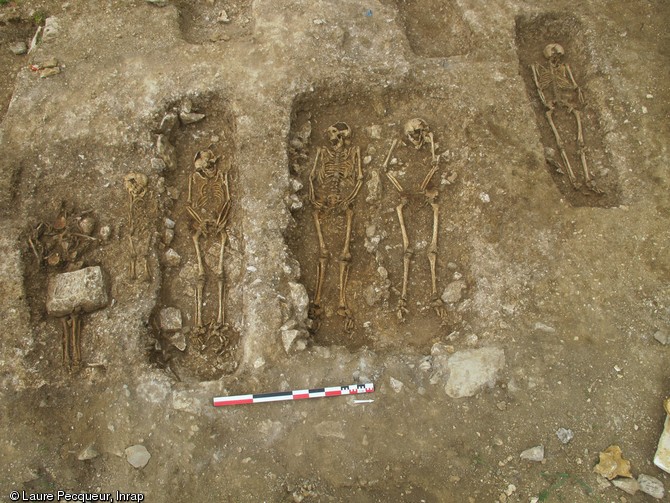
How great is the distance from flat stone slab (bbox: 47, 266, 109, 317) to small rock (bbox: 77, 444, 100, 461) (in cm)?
145

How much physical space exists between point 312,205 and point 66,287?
2919 millimetres

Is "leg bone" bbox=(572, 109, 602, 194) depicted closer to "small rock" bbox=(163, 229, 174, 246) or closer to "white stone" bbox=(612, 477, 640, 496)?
"white stone" bbox=(612, 477, 640, 496)

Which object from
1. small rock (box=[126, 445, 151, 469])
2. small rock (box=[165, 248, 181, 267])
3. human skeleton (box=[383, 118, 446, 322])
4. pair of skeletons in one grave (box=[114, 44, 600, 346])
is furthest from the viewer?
small rock (box=[165, 248, 181, 267])

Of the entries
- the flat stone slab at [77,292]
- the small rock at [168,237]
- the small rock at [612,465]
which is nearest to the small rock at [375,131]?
the small rock at [168,237]

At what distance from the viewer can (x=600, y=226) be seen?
5664mm

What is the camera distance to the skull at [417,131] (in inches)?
251

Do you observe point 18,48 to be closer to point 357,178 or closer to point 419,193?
point 357,178

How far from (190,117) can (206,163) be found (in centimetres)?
70

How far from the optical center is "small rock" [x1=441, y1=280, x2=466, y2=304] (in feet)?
18.5

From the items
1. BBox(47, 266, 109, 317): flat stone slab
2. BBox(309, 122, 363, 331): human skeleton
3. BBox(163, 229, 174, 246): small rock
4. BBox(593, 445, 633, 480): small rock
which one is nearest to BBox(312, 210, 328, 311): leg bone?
BBox(309, 122, 363, 331): human skeleton

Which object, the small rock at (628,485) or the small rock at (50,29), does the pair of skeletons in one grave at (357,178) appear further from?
the small rock at (50,29)

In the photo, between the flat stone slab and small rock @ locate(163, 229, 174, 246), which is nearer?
the flat stone slab

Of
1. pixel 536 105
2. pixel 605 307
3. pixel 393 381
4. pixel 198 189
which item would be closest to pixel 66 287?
pixel 198 189

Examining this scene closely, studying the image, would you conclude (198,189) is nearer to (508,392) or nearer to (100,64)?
(100,64)
